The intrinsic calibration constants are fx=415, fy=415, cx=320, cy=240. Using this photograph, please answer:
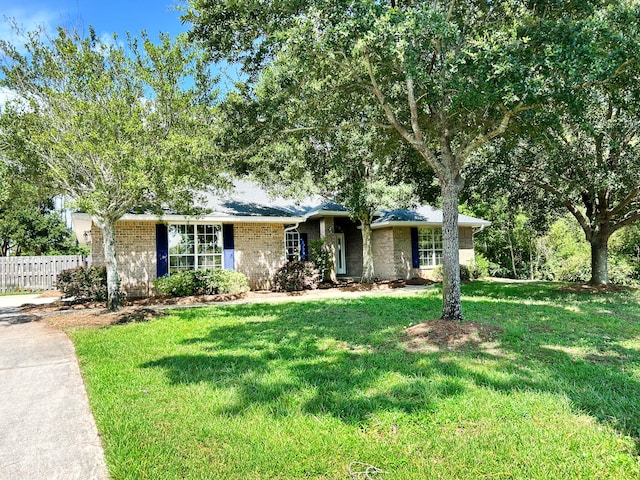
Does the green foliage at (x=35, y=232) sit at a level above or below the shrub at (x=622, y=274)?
above

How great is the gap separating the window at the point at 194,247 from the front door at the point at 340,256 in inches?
267

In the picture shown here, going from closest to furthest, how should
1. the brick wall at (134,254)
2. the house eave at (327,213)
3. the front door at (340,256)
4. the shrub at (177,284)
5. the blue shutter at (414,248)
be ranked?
1. the shrub at (177,284)
2. the brick wall at (134,254)
3. the house eave at (327,213)
4. the blue shutter at (414,248)
5. the front door at (340,256)

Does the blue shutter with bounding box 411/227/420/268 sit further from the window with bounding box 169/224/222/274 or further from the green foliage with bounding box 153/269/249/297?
the window with bounding box 169/224/222/274

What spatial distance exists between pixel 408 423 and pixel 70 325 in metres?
7.81

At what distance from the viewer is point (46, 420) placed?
3.75 m

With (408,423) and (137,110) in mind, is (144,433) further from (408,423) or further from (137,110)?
(137,110)

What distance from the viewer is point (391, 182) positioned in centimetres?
1520

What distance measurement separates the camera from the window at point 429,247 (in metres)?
18.8

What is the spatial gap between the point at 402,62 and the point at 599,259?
1118cm

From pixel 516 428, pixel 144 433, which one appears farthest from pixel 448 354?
pixel 144 433

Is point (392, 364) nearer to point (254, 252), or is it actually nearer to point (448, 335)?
point (448, 335)

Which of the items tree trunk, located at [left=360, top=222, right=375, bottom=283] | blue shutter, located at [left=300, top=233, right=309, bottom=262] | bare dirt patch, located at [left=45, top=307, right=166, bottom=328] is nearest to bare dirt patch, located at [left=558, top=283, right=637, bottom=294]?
tree trunk, located at [left=360, top=222, right=375, bottom=283]

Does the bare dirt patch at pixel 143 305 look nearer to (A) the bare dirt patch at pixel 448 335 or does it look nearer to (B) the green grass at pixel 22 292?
(A) the bare dirt patch at pixel 448 335

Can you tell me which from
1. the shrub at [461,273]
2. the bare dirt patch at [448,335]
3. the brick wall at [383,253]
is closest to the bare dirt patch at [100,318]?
the bare dirt patch at [448,335]
